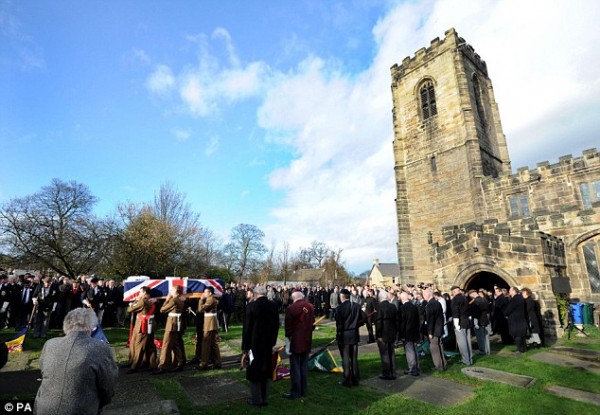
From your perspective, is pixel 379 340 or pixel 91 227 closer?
pixel 379 340

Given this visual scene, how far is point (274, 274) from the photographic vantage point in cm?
6806

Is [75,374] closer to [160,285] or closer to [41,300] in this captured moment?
[160,285]

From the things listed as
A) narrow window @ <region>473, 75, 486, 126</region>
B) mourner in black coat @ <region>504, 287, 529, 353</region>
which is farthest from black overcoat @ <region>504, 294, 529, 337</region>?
narrow window @ <region>473, 75, 486, 126</region>

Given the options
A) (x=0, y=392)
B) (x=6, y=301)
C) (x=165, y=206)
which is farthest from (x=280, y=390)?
(x=165, y=206)

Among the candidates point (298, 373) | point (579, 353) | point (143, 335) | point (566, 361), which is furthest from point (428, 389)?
point (579, 353)

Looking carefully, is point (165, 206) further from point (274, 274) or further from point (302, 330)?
point (274, 274)

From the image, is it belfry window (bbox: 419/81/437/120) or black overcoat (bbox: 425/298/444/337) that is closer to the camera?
black overcoat (bbox: 425/298/444/337)

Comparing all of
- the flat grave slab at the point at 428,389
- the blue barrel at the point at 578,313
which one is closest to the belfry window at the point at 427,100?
the blue barrel at the point at 578,313

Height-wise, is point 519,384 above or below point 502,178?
below

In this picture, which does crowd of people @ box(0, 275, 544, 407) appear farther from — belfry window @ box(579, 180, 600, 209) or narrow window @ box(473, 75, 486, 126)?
narrow window @ box(473, 75, 486, 126)

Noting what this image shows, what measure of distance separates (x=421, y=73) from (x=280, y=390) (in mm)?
30283

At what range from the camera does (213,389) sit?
6.57 metres

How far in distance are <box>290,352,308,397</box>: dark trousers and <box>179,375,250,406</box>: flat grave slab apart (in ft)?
2.97

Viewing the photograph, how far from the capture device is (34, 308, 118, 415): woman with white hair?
2.87 m
